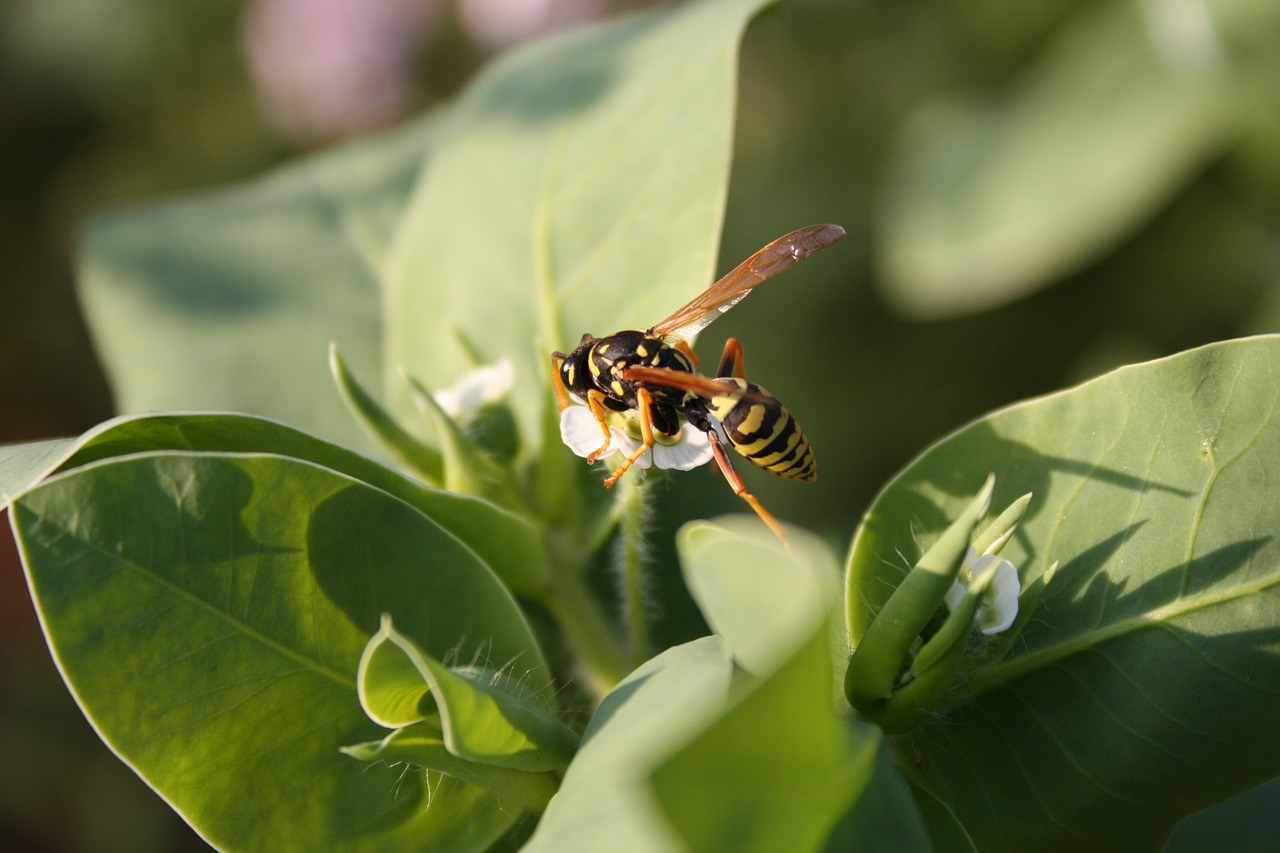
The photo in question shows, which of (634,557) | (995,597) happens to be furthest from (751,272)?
(995,597)

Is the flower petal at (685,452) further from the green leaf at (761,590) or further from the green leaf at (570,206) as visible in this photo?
the green leaf at (761,590)

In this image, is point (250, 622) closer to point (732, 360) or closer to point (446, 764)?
point (446, 764)

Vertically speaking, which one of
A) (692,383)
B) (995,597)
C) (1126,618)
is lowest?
(1126,618)

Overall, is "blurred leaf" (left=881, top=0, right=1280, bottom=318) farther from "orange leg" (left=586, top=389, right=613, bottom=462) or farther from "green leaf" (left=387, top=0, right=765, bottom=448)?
"orange leg" (left=586, top=389, right=613, bottom=462)

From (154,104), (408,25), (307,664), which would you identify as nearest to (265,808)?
(307,664)

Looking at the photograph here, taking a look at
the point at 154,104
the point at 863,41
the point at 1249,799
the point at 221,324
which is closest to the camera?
the point at 1249,799

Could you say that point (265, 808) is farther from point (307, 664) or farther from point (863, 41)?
point (863, 41)

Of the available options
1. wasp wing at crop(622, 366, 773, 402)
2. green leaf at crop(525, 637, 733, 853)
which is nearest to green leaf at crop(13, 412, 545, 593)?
wasp wing at crop(622, 366, 773, 402)
